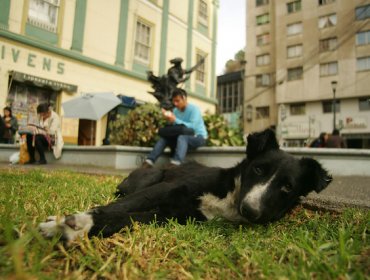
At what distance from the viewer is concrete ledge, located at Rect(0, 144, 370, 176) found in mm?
6441

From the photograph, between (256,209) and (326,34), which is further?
(326,34)

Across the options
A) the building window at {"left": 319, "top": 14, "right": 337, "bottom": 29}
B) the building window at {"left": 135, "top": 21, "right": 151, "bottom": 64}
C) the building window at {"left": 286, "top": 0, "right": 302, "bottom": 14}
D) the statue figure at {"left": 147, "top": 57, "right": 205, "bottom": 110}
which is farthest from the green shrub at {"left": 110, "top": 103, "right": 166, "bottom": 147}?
the building window at {"left": 286, "top": 0, "right": 302, "bottom": 14}

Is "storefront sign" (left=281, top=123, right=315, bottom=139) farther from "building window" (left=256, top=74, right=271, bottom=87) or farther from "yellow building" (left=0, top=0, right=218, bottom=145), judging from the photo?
"yellow building" (left=0, top=0, right=218, bottom=145)

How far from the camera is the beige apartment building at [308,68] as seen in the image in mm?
29812

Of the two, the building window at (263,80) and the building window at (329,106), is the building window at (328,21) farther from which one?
the building window at (329,106)

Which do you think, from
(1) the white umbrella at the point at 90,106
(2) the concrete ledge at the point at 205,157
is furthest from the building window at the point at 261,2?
(2) the concrete ledge at the point at 205,157

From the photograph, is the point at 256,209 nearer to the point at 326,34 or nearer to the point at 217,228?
the point at 217,228

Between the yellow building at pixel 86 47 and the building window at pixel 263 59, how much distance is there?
695 inches

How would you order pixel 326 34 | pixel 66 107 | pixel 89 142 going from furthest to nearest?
pixel 326 34 < pixel 89 142 < pixel 66 107

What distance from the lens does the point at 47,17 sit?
1275 cm

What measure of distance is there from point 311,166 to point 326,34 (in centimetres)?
3413

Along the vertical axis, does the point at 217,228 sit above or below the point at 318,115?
below

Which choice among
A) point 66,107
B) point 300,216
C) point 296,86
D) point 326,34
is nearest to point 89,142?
point 66,107

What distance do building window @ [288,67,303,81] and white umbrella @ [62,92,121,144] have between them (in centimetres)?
2650
